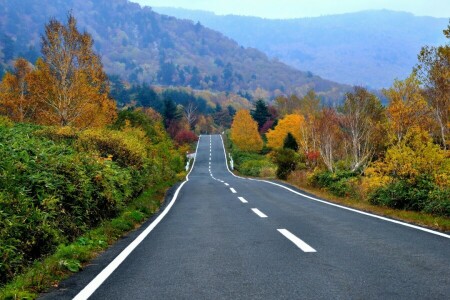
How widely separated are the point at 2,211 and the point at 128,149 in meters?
11.0

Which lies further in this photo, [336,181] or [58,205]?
[336,181]

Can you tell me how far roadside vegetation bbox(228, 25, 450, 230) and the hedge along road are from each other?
10.0 feet

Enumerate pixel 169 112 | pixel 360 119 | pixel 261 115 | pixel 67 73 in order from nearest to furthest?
1. pixel 67 73
2. pixel 360 119
3. pixel 261 115
4. pixel 169 112

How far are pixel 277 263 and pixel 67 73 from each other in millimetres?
21004

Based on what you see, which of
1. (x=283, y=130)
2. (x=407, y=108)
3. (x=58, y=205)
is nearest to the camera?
(x=58, y=205)

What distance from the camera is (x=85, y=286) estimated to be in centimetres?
482

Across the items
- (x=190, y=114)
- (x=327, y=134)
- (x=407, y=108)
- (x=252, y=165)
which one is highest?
(x=190, y=114)

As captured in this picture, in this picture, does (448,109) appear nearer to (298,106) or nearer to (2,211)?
(2,211)

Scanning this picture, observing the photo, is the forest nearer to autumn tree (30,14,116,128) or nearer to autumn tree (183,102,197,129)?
autumn tree (30,14,116,128)

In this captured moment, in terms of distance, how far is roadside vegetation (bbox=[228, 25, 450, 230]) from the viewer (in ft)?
41.4

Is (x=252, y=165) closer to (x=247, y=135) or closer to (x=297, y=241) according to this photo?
(x=247, y=135)

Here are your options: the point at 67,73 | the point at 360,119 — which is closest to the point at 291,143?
the point at 360,119

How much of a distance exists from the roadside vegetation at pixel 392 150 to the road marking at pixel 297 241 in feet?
12.9

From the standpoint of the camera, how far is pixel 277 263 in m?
5.59
